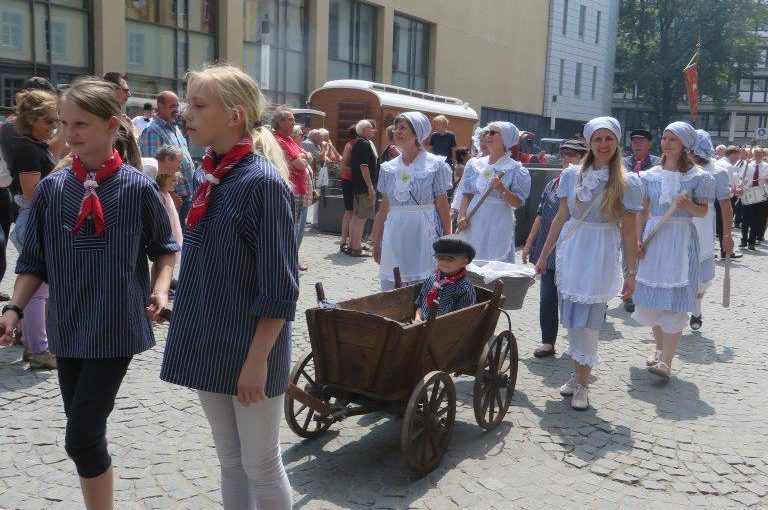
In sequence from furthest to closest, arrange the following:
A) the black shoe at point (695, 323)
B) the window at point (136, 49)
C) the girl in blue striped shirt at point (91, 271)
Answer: the window at point (136, 49)
the black shoe at point (695, 323)
the girl in blue striped shirt at point (91, 271)

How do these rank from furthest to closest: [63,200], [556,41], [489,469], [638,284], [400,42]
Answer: [556,41]
[400,42]
[638,284]
[489,469]
[63,200]

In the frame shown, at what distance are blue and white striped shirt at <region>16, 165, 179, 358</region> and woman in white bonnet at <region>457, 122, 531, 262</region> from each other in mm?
3784

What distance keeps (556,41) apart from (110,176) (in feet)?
148

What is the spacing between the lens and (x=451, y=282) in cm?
475

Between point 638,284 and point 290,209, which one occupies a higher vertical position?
point 290,209

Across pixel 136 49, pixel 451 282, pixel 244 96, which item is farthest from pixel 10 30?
pixel 244 96

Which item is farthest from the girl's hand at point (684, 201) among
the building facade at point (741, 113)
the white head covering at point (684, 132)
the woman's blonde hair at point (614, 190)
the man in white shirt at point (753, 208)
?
the building facade at point (741, 113)

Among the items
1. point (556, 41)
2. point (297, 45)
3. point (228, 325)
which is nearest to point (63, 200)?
point (228, 325)

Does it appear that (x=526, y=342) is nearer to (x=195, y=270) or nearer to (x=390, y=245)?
(x=390, y=245)

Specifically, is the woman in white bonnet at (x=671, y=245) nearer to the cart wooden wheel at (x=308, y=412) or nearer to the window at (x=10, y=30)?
the cart wooden wheel at (x=308, y=412)

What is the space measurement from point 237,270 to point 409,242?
10.9ft

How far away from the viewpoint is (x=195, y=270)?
2.54 meters

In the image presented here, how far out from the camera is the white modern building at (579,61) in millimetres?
44875

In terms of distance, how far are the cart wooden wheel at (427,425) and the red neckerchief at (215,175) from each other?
1768 mm
